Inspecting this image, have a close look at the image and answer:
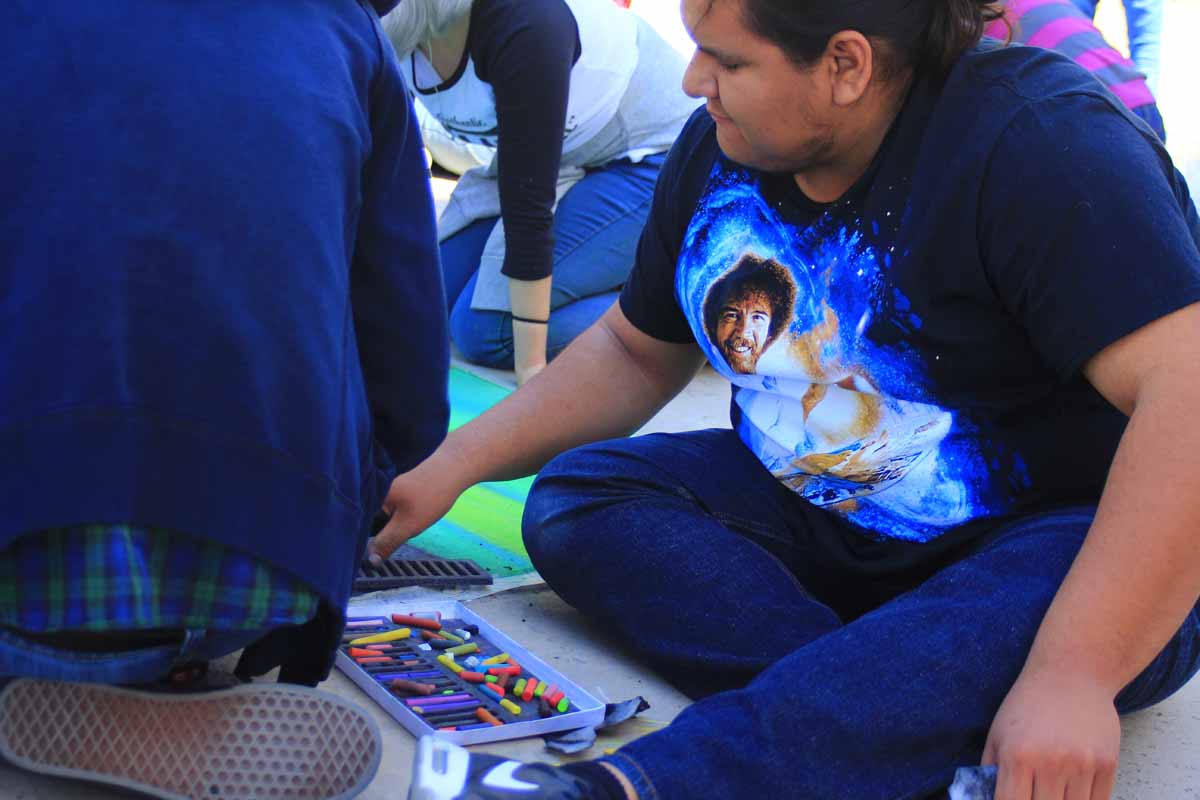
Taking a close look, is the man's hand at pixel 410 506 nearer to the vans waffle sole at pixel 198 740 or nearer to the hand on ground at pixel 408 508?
the hand on ground at pixel 408 508

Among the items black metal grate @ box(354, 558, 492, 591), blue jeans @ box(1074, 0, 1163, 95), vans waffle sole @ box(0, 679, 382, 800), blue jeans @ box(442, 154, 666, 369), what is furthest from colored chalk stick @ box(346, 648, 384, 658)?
blue jeans @ box(1074, 0, 1163, 95)

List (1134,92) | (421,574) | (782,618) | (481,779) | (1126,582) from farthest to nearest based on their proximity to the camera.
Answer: (1134,92), (421,574), (782,618), (1126,582), (481,779)

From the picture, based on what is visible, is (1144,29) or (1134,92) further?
(1144,29)

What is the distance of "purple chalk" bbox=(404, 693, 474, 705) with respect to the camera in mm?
1479

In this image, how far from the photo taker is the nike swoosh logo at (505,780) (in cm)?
110

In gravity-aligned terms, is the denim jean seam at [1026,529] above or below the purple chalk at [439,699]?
above

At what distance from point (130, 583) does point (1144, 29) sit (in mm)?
3211

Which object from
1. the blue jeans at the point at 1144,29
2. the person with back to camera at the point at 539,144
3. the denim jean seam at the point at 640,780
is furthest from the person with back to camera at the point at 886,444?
the blue jeans at the point at 1144,29

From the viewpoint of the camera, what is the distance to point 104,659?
1081mm

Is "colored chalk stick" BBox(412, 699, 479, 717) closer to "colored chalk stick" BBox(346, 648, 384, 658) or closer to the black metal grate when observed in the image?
"colored chalk stick" BBox(346, 648, 384, 658)

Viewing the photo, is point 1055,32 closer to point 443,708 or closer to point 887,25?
point 887,25

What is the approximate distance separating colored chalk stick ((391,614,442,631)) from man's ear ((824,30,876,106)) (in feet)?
2.64

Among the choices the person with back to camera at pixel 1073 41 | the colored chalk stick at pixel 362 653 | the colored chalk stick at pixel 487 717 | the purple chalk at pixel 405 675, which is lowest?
the colored chalk stick at pixel 362 653

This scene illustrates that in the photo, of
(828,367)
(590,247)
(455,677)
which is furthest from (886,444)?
(590,247)
